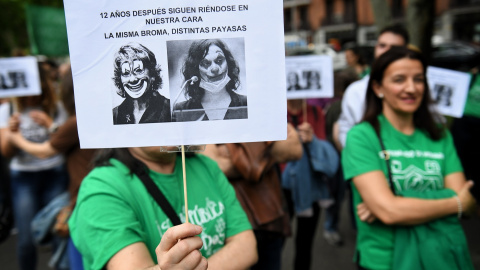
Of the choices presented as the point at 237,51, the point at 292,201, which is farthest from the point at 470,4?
the point at 237,51

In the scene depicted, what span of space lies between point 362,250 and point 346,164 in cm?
44

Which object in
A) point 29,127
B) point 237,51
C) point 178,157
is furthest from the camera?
point 29,127

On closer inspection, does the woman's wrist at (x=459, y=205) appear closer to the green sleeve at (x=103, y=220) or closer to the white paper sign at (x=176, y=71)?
the white paper sign at (x=176, y=71)

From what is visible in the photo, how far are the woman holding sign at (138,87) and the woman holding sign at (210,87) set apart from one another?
0.21ft

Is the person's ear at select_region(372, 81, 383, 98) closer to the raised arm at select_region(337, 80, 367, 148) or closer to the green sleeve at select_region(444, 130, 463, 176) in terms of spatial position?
the green sleeve at select_region(444, 130, 463, 176)

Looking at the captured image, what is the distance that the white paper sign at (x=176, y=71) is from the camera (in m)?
1.21

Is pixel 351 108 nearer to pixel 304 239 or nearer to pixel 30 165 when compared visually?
pixel 304 239

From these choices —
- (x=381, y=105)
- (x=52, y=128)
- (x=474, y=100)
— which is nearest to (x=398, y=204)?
(x=381, y=105)

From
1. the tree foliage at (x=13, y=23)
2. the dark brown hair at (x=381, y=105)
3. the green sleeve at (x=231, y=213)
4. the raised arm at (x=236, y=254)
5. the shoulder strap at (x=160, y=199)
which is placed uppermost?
the tree foliage at (x=13, y=23)

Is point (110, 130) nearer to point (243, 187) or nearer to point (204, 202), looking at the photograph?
point (204, 202)

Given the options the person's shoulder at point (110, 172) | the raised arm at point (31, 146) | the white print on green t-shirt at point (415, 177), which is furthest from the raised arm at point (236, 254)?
the raised arm at point (31, 146)

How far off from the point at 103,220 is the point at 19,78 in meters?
3.03

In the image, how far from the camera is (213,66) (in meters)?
1.23

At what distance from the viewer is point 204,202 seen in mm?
1656
